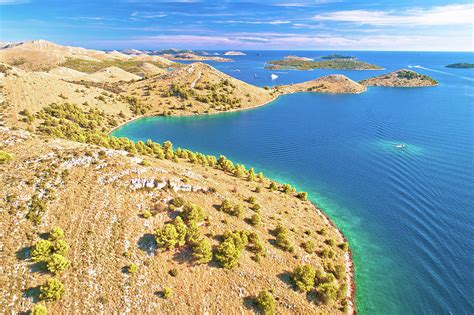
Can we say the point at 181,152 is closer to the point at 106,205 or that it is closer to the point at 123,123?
the point at 106,205

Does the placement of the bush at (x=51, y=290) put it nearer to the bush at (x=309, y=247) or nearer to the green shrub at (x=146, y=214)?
the green shrub at (x=146, y=214)

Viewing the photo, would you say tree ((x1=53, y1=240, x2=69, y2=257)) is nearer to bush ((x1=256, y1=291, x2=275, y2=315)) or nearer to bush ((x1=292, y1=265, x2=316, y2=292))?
bush ((x1=256, y1=291, x2=275, y2=315))

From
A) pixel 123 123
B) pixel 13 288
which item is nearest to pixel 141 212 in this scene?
pixel 13 288

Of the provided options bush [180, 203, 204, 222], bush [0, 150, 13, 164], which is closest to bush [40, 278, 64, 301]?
bush [180, 203, 204, 222]

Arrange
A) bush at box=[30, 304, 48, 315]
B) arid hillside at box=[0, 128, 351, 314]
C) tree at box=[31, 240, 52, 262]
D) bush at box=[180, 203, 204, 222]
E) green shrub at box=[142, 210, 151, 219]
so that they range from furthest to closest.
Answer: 1. bush at box=[180, 203, 204, 222]
2. green shrub at box=[142, 210, 151, 219]
3. tree at box=[31, 240, 52, 262]
4. arid hillside at box=[0, 128, 351, 314]
5. bush at box=[30, 304, 48, 315]

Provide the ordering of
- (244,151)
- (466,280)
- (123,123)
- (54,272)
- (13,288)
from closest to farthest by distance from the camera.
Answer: (13,288) → (54,272) → (466,280) → (244,151) → (123,123)

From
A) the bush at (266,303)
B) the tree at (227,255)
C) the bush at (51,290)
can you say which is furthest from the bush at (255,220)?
the bush at (51,290)
